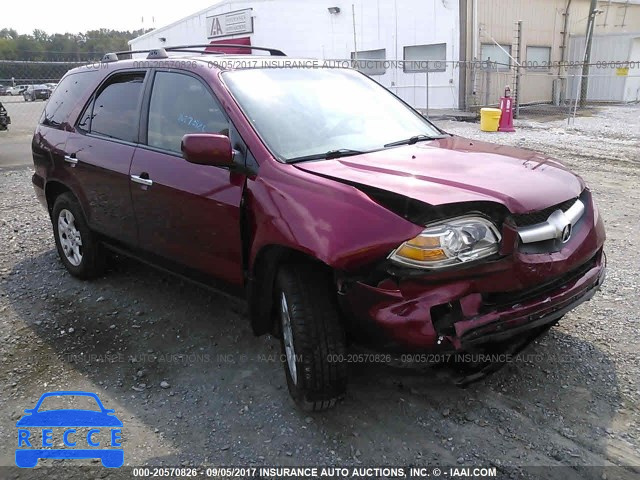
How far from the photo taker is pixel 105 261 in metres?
4.98

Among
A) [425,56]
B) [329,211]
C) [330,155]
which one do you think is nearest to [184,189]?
[330,155]

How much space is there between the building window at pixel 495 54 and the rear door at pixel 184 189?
1759 cm

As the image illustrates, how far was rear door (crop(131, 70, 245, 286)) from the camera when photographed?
3322mm

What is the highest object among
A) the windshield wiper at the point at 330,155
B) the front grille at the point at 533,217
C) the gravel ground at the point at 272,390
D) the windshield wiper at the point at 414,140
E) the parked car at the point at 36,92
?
the windshield wiper at the point at 330,155

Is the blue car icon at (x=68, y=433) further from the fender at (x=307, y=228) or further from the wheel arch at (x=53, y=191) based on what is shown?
the wheel arch at (x=53, y=191)

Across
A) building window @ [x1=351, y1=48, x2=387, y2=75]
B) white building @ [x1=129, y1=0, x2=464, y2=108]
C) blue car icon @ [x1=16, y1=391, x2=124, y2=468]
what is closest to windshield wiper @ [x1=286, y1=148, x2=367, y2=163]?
blue car icon @ [x1=16, y1=391, x2=124, y2=468]

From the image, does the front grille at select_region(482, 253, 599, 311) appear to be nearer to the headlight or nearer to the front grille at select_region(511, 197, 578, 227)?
the headlight

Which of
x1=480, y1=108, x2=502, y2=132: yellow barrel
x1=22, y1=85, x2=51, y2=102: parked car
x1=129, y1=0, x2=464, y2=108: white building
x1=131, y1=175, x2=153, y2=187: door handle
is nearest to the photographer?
x1=131, y1=175, x2=153, y2=187: door handle

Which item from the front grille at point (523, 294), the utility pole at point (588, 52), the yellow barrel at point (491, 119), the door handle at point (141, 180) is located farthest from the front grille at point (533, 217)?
the utility pole at point (588, 52)

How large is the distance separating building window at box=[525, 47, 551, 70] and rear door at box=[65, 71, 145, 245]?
789 inches

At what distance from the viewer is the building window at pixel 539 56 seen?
21781mm

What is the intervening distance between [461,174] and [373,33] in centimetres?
2005

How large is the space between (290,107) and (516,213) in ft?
5.21

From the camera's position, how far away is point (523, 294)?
2703 mm
